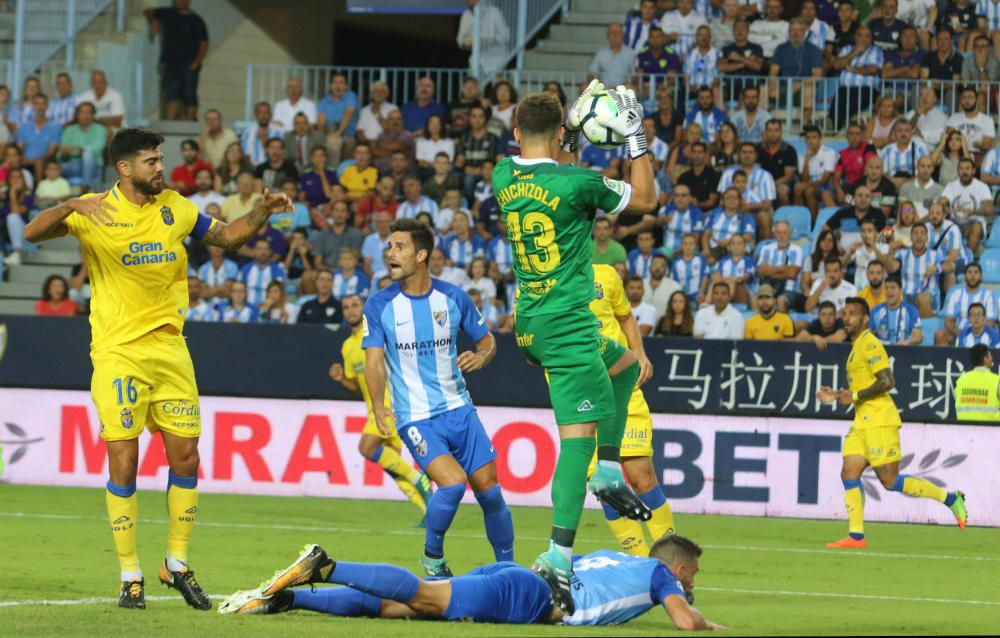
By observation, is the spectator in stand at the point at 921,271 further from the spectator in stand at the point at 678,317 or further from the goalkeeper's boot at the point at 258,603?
the goalkeeper's boot at the point at 258,603

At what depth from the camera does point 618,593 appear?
27.1ft

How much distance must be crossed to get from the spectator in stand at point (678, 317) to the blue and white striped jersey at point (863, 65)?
4.92m

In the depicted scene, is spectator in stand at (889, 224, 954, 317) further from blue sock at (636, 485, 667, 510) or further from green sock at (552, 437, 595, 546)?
green sock at (552, 437, 595, 546)

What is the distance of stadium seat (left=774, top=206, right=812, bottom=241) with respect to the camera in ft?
66.0

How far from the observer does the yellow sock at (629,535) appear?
11164 millimetres

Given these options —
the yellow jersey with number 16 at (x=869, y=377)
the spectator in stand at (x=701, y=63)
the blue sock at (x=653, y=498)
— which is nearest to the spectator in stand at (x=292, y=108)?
the spectator in stand at (x=701, y=63)

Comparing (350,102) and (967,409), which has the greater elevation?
(350,102)

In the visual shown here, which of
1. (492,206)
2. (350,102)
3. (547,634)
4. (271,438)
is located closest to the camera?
(547,634)

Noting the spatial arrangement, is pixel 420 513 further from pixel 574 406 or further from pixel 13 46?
pixel 13 46

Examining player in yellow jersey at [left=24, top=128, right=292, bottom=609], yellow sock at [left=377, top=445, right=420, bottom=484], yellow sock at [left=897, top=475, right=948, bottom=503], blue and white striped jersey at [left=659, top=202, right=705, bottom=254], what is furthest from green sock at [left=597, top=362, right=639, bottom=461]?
blue and white striped jersey at [left=659, top=202, right=705, bottom=254]

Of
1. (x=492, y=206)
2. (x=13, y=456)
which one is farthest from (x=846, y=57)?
(x=13, y=456)

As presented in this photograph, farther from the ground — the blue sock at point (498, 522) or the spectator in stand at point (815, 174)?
the spectator in stand at point (815, 174)

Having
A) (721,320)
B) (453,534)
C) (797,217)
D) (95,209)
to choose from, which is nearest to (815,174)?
(797,217)

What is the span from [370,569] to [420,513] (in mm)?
8937
